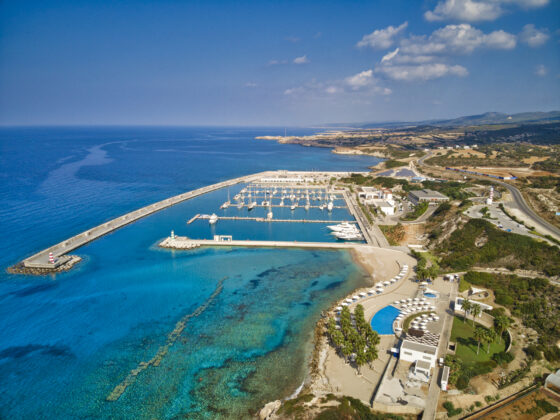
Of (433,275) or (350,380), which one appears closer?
(350,380)

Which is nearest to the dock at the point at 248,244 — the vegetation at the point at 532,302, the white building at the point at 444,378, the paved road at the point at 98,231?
the paved road at the point at 98,231

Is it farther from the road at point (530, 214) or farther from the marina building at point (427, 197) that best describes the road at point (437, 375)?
the marina building at point (427, 197)

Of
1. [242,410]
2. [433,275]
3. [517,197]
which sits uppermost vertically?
[517,197]

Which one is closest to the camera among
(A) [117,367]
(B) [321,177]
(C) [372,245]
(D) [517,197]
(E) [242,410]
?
(E) [242,410]

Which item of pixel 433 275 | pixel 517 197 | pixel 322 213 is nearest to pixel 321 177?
pixel 322 213

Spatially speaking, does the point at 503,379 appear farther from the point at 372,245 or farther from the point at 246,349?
the point at 372,245

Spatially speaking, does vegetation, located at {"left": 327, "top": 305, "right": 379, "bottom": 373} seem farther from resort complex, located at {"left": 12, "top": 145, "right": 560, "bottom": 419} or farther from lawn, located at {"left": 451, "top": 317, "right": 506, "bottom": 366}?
lawn, located at {"left": 451, "top": 317, "right": 506, "bottom": 366}

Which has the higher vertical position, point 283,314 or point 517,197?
point 517,197
